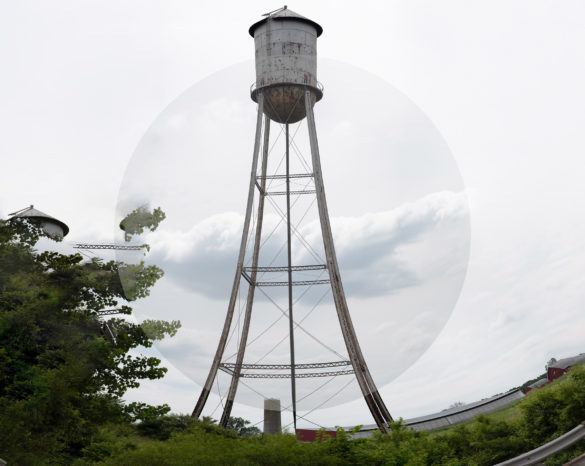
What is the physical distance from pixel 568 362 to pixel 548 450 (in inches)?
688

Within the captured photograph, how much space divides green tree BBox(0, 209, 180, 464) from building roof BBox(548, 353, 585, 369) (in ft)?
53.6

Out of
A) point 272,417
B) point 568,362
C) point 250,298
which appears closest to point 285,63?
point 250,298

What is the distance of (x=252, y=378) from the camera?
67.0ft

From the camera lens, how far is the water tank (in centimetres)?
2241

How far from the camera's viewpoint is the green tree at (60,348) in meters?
15.0

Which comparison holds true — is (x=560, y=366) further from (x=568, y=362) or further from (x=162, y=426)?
(x=162, y=426)

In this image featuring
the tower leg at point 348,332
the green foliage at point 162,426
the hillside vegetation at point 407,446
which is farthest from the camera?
the green foliage at point 162,426

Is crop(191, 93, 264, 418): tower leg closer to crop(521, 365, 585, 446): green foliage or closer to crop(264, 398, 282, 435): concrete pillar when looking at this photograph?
crop(264, 398, 282, 435): concrete pillar

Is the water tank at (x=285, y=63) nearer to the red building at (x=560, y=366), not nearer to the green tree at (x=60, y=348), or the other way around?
the green tree at (x=60, y=348)

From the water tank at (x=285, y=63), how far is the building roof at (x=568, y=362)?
46.0 feet

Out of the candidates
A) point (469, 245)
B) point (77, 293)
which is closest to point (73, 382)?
point (77, 293)

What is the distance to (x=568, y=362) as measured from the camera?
89.5ft

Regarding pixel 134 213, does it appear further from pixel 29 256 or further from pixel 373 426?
pixel 373 426

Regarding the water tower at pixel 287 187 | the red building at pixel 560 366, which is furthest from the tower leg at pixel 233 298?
the red building at pixel 560 366
